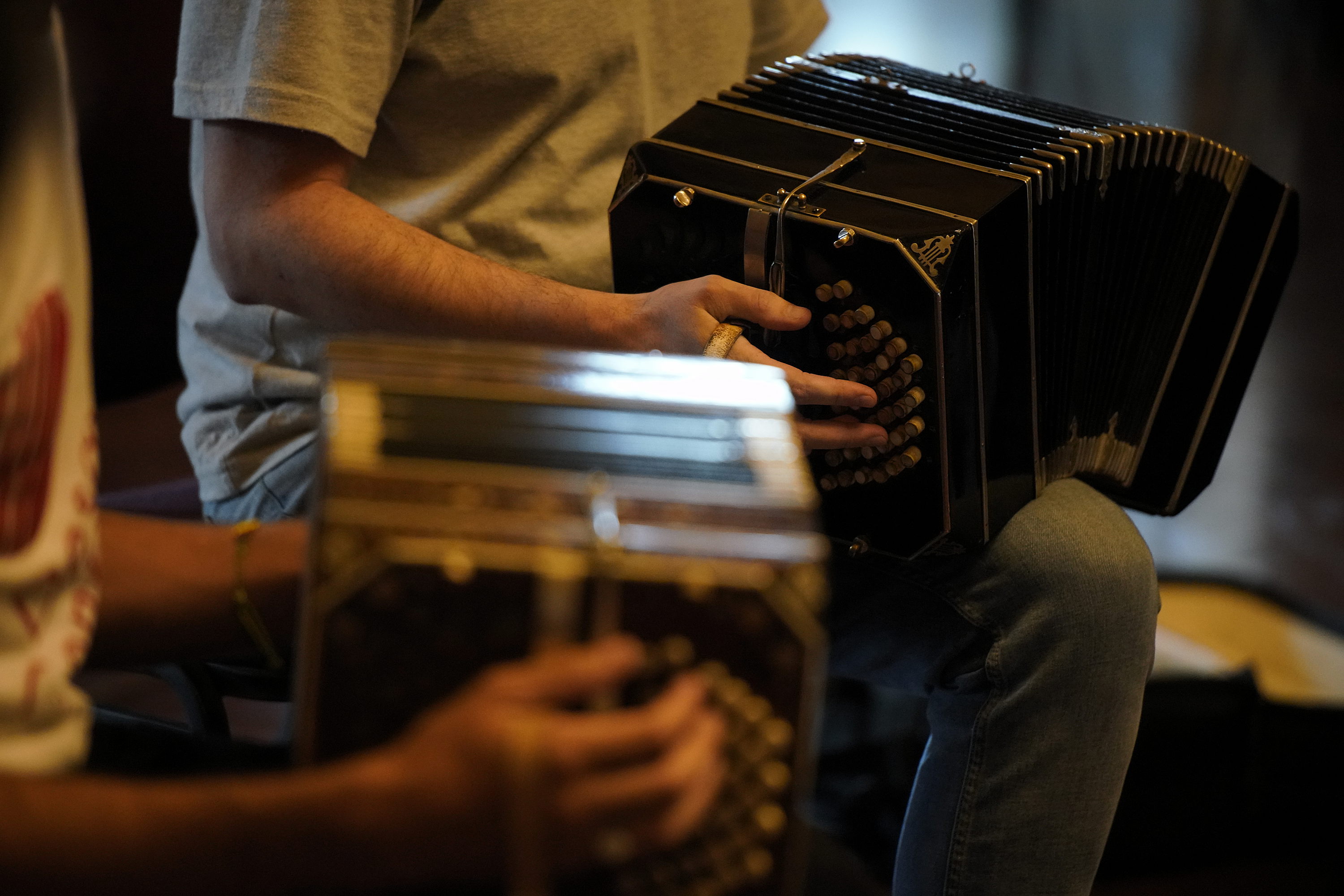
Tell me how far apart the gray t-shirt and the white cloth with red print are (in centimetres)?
27

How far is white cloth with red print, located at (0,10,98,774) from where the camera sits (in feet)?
1.96

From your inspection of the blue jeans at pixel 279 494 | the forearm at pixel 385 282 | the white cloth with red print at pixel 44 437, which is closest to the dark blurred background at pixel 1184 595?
the blue jeans at pixel 279 494

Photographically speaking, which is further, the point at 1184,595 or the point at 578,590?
the point at 1184,595

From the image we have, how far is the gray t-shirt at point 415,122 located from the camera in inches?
37.3

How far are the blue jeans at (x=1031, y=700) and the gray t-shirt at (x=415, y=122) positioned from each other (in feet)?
1.48

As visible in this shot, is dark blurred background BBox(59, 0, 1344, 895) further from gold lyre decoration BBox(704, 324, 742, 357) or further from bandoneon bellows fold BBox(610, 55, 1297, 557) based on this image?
gold lyre decoration BBox(704, 324, 742, 357)

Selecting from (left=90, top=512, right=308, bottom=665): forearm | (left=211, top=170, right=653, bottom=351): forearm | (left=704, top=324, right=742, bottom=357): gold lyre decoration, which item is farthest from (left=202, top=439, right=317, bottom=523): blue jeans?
(left=704, top=324, right=742, bottom=357): gold lyre decoration

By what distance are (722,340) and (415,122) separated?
35 cm

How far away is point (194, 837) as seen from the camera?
517mm

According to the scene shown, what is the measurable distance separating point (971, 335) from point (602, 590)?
1.70 ft

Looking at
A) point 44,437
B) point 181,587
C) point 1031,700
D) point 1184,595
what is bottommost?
point 1184,595

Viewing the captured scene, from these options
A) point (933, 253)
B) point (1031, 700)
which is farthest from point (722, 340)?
point (1031, 700)

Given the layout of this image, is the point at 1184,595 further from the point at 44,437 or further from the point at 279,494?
the point at 44,437

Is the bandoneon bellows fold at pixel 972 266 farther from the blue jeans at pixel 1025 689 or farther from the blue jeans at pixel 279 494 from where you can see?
the blue jeans at pixel 279 494
